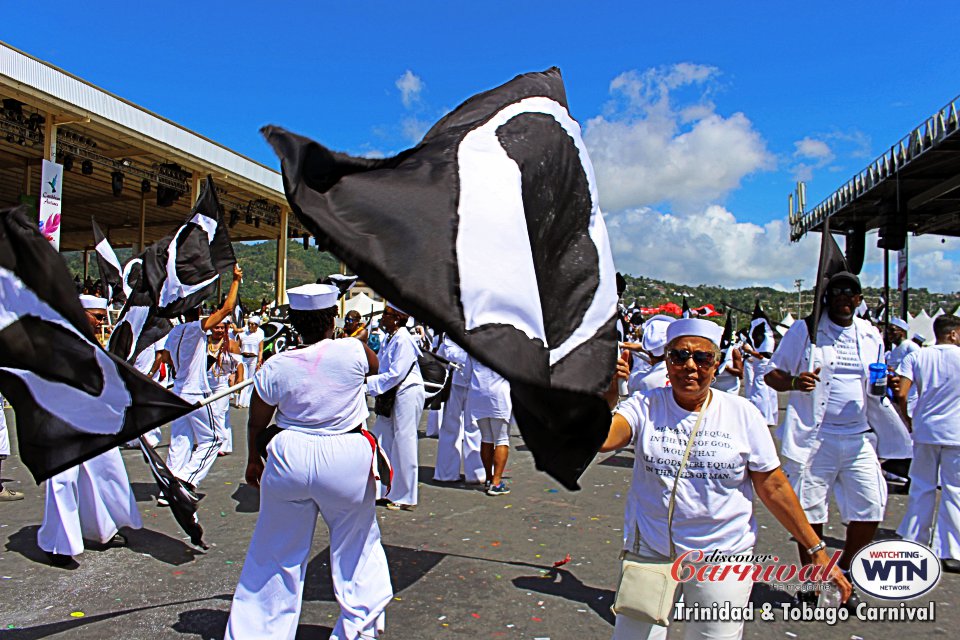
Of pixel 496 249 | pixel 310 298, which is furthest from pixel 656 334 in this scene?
pixel 496 249

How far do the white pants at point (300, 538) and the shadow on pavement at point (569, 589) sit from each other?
1.41m

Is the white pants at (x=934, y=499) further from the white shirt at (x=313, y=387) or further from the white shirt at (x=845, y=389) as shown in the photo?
the white shirt at (x=313, y=387)

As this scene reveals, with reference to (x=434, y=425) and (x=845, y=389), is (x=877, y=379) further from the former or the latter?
(x=434, y=425)

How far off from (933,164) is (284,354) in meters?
32.4

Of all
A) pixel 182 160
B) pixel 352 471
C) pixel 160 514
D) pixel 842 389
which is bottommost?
pixel 160 514

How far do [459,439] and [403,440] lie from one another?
4.43 ft

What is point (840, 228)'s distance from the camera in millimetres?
44250

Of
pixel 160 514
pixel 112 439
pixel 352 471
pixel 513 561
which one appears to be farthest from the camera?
pixel 160 514

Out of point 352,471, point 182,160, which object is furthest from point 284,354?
point 182,160

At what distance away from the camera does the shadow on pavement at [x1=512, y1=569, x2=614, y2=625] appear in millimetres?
4707

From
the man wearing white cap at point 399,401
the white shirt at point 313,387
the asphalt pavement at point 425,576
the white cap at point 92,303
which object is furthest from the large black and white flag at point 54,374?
the white cap at point 92,303

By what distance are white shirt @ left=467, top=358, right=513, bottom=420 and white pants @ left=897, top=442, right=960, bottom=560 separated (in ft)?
12.3

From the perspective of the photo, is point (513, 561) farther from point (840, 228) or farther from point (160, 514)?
point (840, 228)

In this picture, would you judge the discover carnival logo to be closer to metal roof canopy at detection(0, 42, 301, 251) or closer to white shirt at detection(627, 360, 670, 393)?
white shirt at detection(627, 360, 670, 393)
